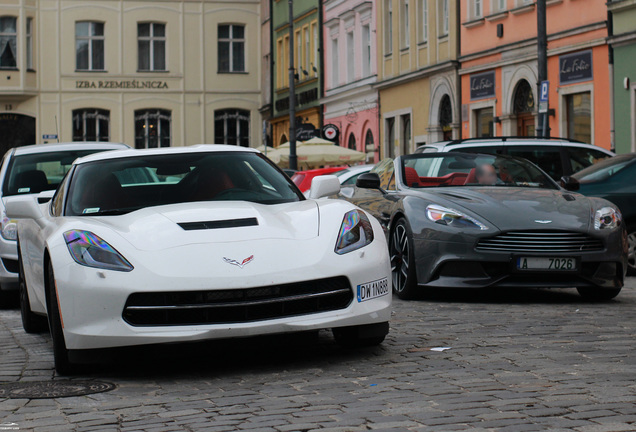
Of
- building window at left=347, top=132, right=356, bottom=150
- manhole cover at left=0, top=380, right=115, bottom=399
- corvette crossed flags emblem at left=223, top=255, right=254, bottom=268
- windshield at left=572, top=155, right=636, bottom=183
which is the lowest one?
Result: manhole cover at left=0, top=380, right=115, bottom=399

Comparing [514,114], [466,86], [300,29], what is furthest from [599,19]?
[300,29]

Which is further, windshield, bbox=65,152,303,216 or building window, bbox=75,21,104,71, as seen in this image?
building window, bbox=75,21,104,71

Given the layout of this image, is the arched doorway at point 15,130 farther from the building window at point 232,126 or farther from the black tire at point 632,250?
the black tire at point 632,250

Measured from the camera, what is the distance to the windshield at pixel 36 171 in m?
12.9

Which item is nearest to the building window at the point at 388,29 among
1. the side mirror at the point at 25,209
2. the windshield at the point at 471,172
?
the windshield at the point at 471,172

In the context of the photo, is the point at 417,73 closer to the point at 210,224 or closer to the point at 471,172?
the point at 471,172

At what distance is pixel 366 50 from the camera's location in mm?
44500

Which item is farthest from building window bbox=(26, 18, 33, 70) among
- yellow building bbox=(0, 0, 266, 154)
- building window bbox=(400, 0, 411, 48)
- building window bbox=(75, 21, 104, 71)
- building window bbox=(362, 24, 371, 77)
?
building window bbox=(400, 0, 411, 48)

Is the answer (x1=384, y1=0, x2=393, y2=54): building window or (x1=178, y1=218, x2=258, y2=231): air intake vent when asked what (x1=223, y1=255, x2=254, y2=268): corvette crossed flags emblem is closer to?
(x1=178, y1=218, x2=258, y2=231): air intake vent

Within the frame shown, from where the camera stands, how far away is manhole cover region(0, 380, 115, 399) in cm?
626

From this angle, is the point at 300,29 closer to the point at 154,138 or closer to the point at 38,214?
the point at 154,138

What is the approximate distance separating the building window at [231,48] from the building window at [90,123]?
6530 millimetres

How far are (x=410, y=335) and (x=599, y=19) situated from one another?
1945 cm

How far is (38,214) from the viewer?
→ 8297 millimetres
